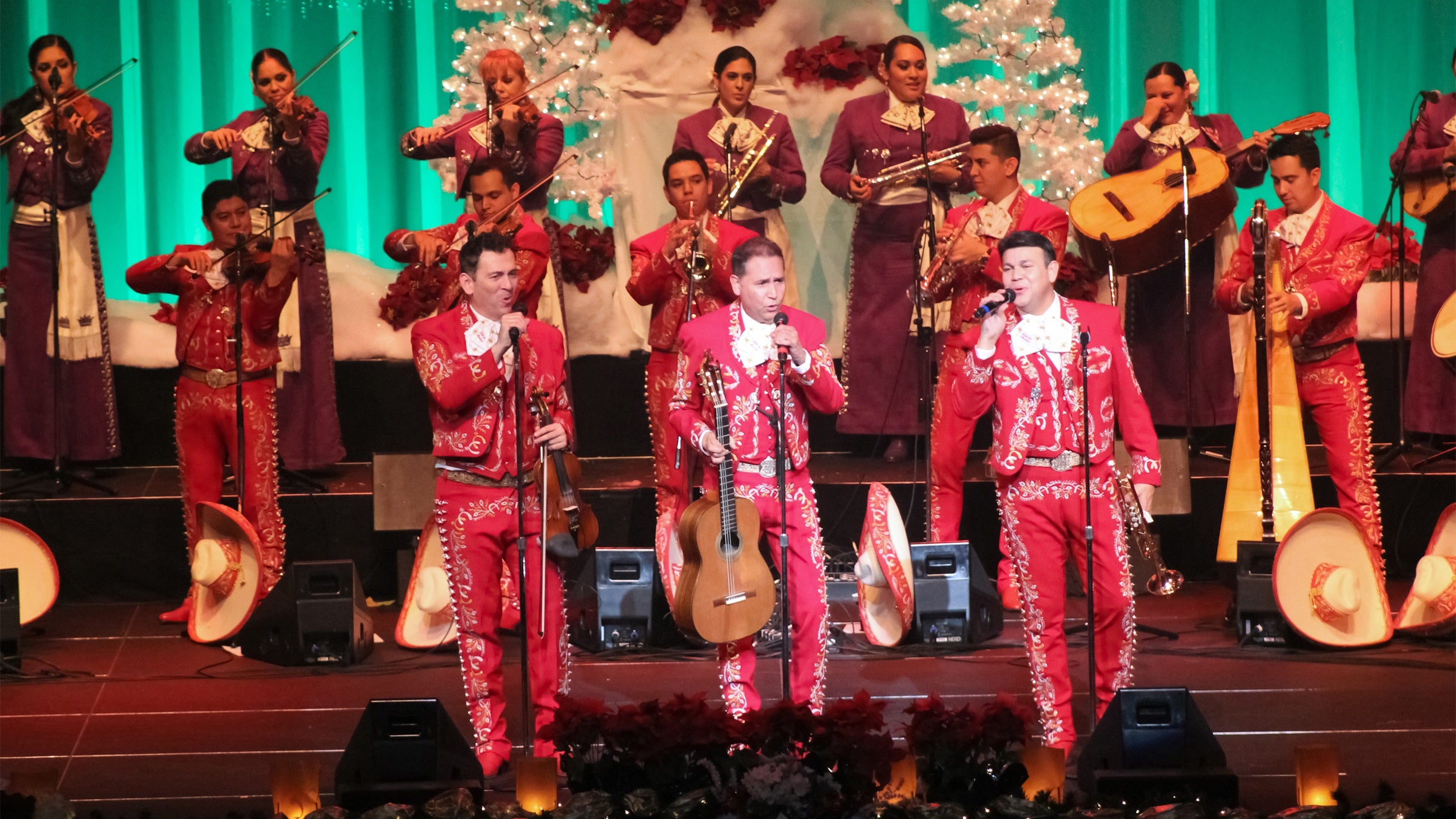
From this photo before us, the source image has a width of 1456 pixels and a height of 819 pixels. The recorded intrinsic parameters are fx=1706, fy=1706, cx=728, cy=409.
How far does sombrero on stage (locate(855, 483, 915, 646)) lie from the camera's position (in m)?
6.28

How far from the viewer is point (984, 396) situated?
5.12 metres

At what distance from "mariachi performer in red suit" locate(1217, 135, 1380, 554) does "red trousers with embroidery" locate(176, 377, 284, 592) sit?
394cm

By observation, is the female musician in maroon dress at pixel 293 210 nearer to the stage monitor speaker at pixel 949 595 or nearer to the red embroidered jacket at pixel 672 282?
the red embroidered jacket at pixel 672 282

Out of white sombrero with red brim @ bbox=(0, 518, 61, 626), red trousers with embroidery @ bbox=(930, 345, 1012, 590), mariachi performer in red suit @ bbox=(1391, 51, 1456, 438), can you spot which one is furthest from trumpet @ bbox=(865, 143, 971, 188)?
white sombrero with red brim @ bbox=(0, 518, 61, 626)

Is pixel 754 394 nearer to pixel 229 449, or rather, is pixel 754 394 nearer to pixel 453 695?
pixel 453 695

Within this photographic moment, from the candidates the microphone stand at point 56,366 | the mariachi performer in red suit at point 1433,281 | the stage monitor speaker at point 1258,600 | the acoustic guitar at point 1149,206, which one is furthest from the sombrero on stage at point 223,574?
the mariachi performer in red suit at point 1433,281

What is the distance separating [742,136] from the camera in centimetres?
762

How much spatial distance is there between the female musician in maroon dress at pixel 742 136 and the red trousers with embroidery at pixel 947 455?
130cm

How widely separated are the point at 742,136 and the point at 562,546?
10.3 ft

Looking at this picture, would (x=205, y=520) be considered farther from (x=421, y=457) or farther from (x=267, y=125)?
(x=267, y=125)

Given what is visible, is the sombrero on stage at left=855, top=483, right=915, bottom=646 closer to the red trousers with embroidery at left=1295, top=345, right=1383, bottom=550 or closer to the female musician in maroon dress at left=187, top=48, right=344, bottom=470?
the red trousers with embroidery at left=1295, top=345, right=1383, bottom=550

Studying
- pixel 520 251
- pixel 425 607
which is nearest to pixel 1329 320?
pixel 520 251

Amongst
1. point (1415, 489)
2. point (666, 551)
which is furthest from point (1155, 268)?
point (666, 551)

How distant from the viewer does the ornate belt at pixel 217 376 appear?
6910 millimetres
